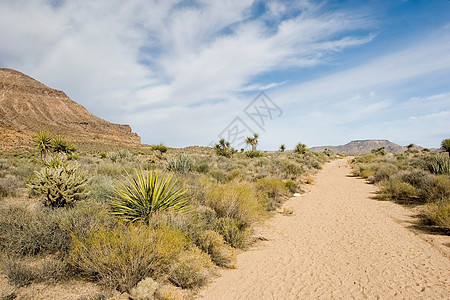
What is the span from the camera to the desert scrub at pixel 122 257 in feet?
11.4

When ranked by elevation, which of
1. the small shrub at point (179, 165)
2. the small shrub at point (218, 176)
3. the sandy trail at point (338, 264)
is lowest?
the sandy trail at point (338, 264)

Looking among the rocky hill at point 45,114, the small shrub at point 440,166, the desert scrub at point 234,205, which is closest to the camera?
the desert scrub at point 234,205

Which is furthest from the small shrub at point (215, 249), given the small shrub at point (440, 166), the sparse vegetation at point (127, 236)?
the small shrub at point (440, 166)

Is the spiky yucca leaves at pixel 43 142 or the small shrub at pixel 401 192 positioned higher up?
the spiky yucca leaves at pixel 43 142

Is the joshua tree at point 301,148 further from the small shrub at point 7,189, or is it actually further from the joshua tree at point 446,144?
the small shrub at point 7,189

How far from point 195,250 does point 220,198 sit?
2.32 metres

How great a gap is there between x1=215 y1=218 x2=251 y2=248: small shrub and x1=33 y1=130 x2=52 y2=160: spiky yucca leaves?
11.9 meters

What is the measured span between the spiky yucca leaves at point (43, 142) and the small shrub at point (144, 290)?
12585mm

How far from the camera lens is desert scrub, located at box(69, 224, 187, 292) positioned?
11.4ft

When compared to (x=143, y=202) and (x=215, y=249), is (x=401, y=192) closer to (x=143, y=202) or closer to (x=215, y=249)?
(x=215, y=249)

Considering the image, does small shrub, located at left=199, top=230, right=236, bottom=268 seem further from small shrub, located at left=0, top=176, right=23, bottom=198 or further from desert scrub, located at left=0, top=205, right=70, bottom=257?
small shrub, located at left=0, top=176, right=23, bottom=198

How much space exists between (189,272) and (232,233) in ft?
6.60

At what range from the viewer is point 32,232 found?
164 inches

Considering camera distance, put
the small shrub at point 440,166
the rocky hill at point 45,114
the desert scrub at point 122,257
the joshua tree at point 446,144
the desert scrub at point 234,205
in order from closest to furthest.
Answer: the desert scrub at point 122,257 < the desert scrub at point 234,205 < the small shrub at point 440,166 < the joshua tree at point 446,144 < the rocky hill at point 45,114
